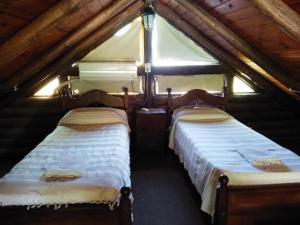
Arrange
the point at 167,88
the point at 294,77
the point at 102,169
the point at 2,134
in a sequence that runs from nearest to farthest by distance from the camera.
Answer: the point at 102,169
the point at 294,77
the point at 2,134
the point at 167,88

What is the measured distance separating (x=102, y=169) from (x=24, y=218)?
708mm

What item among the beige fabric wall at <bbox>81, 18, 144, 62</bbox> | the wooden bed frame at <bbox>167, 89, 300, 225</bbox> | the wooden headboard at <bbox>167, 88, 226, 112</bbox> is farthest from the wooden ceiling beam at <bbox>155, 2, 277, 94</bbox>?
the wooden bed frame at <bbox>167, 89, 300, 225</bbox>

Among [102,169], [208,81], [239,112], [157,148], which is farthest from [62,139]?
[239,112]

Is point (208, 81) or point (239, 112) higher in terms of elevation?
point (208, 81)

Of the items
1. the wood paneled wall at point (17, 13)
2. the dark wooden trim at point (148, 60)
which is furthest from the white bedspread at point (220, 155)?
the wood paneled wall at point (17, 13)

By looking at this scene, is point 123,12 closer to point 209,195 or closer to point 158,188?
point 158,188

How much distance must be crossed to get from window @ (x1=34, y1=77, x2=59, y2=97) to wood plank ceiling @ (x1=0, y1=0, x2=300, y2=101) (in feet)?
2.90

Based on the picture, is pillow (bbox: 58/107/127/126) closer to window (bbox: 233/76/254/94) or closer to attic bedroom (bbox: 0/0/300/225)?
attic bedroom (bbox: 0/0/300/225)

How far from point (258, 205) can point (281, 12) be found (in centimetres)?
150

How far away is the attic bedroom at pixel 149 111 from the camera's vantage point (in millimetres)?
1951

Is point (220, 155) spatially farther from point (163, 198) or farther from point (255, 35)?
point (255, 35)

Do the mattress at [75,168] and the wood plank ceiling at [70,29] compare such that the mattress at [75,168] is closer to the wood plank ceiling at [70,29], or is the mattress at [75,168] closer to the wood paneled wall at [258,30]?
the wood plank ceiling at [70,29]

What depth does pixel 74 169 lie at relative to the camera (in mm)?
2326

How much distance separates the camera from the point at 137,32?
4.38 meters
